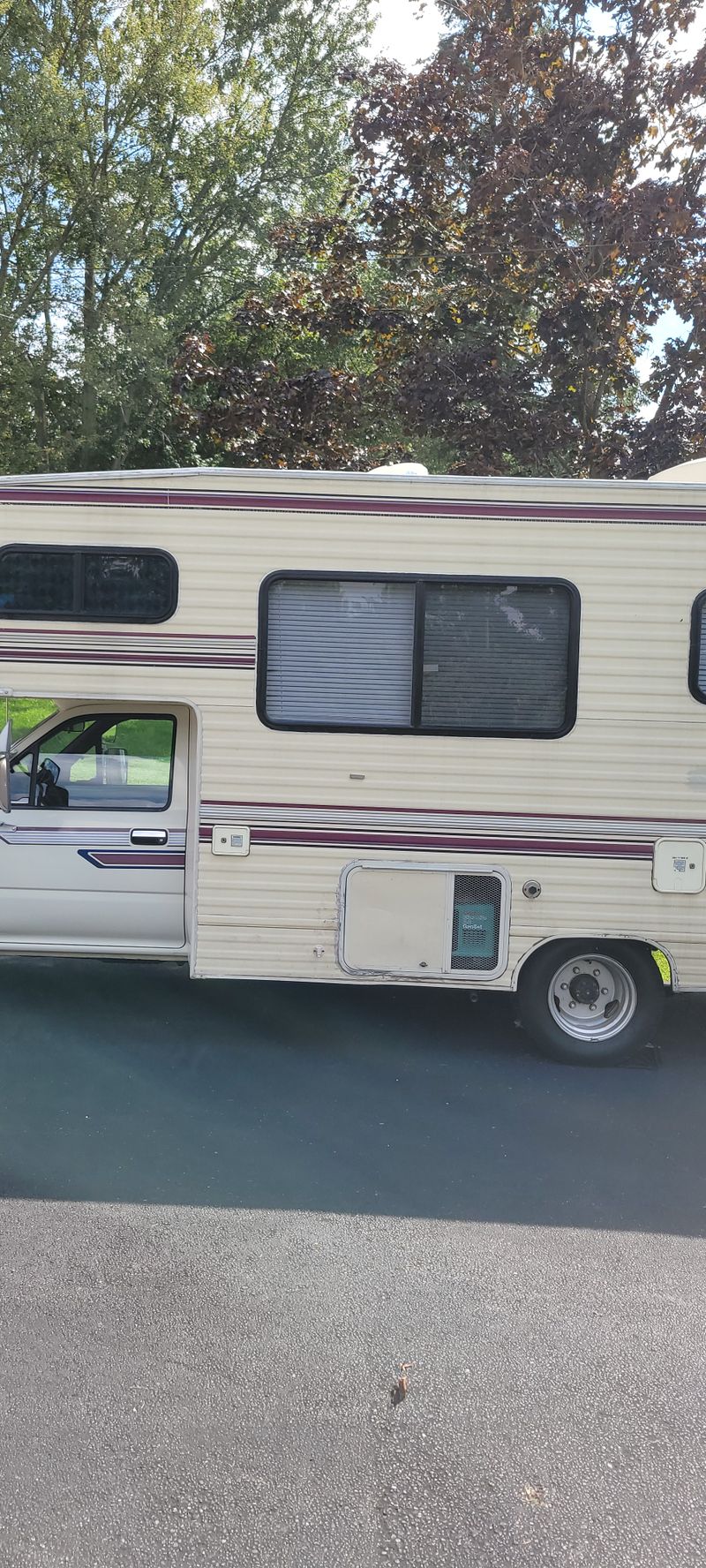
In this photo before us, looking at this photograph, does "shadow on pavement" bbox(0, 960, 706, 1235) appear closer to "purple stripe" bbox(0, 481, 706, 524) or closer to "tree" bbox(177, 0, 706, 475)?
"purple stripe" bbox(0, 481, 706, 524)

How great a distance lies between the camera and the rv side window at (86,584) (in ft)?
18.4

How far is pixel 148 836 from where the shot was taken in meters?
6.11

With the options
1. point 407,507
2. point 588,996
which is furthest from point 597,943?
point 407,507

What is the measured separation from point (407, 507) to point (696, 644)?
5.20 feet

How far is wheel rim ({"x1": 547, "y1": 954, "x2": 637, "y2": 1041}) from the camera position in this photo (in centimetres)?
585

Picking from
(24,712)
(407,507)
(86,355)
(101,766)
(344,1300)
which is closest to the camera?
(344,1300)

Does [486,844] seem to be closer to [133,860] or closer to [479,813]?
[479,813]

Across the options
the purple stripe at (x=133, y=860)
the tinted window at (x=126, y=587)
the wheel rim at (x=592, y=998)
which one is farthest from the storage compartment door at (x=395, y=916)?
the tinted window at (x=126, y=587)

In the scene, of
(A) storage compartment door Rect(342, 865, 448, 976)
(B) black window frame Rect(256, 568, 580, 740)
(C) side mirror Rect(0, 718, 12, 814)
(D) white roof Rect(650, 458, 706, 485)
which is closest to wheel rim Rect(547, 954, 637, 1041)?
(A) storage compartment door Rect(342, 865, 448, 976)

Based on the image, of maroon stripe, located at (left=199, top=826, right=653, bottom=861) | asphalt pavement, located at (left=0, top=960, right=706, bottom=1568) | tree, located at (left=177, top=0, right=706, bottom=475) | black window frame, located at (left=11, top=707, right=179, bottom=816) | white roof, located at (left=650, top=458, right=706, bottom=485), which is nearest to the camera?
asphalt pavement, located at (left=0, top=960, right=706, bottom=1568)

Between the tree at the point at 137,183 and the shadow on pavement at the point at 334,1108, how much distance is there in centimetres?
1193

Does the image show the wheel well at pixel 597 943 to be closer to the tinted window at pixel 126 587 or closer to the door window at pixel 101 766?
the door window at pixel 101 766

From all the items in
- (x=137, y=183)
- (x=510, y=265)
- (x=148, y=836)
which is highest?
(x=137, y=183)

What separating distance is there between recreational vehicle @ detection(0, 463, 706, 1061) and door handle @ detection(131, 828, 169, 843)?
1.63 feet
